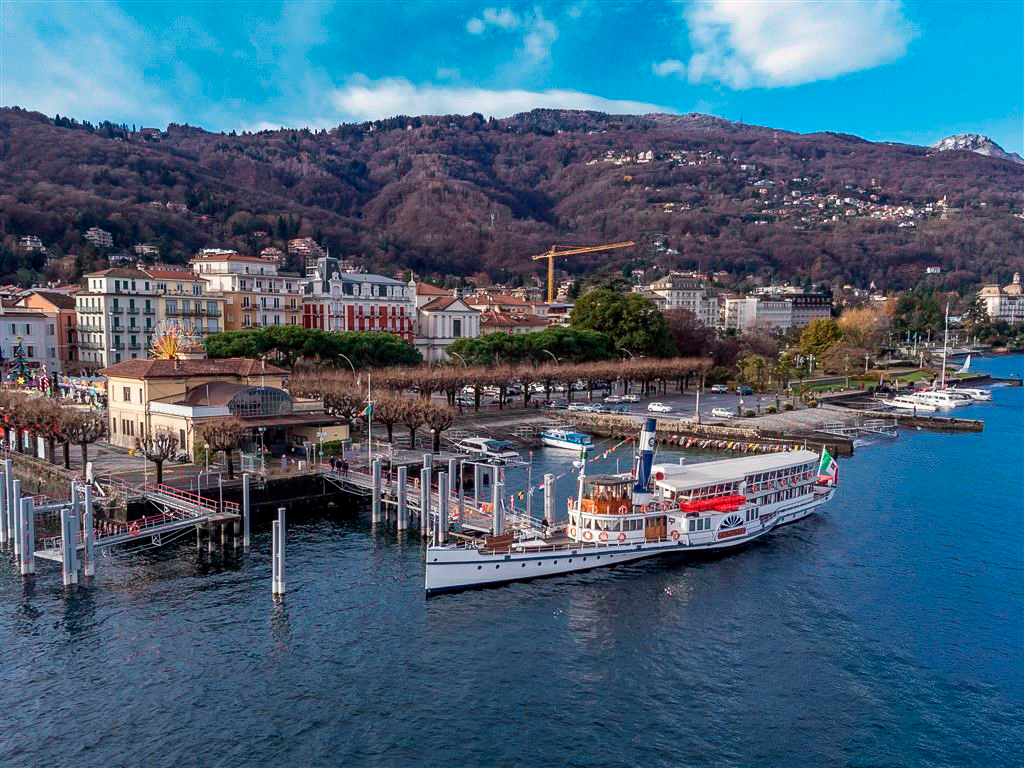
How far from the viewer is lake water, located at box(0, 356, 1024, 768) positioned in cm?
2520

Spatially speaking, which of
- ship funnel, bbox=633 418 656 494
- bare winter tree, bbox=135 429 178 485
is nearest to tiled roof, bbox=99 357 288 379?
bare winter tree, bbox=135 429 178 485

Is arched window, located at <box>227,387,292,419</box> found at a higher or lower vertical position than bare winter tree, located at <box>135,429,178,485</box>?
higher

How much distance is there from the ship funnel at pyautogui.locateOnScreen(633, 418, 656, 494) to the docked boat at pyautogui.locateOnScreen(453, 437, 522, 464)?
877 inches

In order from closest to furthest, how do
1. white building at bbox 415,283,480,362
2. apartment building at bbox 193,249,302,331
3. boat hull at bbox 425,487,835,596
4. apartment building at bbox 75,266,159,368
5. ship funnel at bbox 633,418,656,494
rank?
boat hull at bbox 425,487,835,596
ship funnel at bbox 633,418,656,494
apartment building at bbox 75,266,159,368
apartment building at bbox 193,249,302,331
white building at bbox 415,283,480,362

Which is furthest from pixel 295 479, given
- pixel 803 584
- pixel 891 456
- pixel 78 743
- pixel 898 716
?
pixel 891 456

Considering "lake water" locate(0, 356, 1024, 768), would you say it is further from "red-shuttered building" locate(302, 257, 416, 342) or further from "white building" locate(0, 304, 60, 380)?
"red-shuttered building" locate(302, 257, 416, 342)

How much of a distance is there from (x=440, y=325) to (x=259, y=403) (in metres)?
67.3

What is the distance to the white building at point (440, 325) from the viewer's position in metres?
124

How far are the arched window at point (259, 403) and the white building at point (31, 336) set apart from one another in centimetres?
4903

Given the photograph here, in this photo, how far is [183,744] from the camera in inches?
976

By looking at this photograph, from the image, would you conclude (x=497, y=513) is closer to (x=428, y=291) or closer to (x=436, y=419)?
(x=436, y=419)

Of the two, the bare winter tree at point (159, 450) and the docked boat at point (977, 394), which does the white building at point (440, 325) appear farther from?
the bare winter tree at point (159, 450)

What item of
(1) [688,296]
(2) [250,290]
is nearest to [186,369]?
(2) [250,290]

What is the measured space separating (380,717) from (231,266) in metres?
91.7
